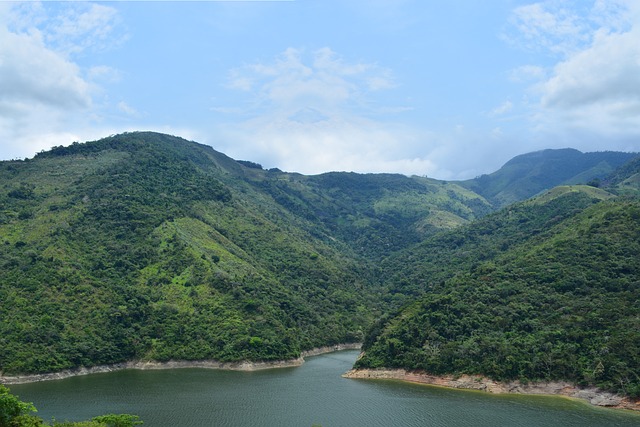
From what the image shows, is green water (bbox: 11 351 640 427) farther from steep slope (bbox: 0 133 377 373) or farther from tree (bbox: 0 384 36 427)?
tree (bbox: 0 384 36 427)

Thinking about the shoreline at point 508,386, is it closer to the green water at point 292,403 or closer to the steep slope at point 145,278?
the green water at point 292,403

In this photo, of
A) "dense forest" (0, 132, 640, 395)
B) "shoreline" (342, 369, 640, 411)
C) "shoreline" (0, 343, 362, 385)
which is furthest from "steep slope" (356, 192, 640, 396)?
"shoreline" (0, 343, 362, 385)

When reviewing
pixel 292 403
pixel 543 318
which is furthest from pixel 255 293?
pixel 543 318

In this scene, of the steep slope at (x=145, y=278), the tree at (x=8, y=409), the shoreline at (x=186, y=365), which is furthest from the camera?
the steep slope at (x=145, y=278)

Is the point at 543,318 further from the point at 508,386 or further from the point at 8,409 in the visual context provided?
the point at 8,409

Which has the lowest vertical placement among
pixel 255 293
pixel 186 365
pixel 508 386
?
pixel 508 386

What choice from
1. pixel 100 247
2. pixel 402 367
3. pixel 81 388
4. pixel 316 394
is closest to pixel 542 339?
pixel 402 367

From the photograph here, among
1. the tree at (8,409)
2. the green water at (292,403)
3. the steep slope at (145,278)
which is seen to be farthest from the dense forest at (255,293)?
the tree at (8,409)
